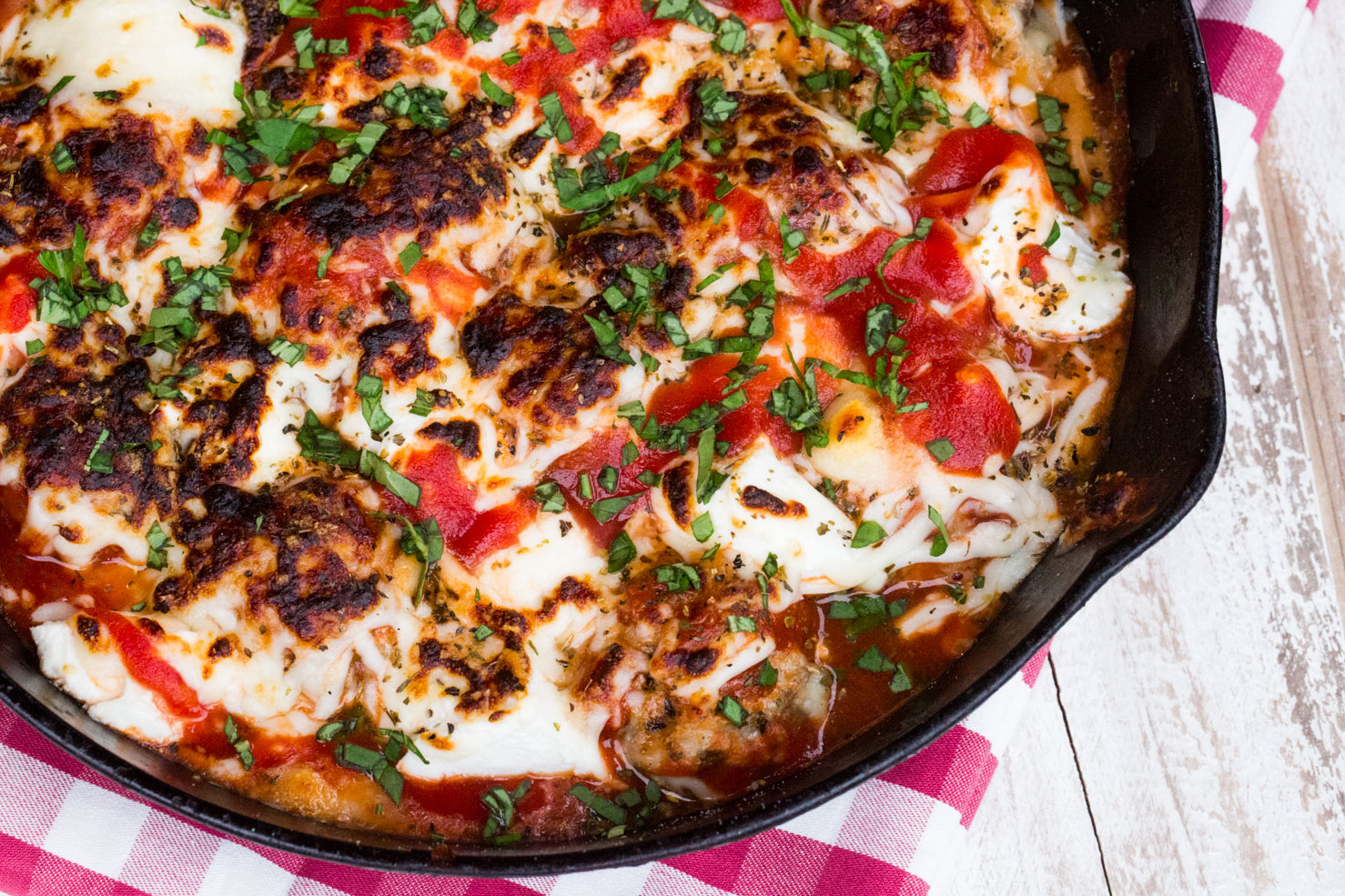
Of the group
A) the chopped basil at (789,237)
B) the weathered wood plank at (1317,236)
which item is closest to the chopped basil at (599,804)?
the chopped basil at (789,237)

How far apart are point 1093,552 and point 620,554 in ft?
3.75

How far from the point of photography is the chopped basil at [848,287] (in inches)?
108

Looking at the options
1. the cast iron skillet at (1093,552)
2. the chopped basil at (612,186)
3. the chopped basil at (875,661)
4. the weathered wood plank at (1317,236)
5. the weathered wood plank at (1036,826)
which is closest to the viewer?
the cast iron skillet at (1093,552)

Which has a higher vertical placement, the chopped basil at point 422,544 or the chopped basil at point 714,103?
the chopped basil at point 714,103

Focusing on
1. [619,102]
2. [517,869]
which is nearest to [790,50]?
[619,102]

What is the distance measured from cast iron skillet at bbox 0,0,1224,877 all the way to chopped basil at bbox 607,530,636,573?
0.63 metres

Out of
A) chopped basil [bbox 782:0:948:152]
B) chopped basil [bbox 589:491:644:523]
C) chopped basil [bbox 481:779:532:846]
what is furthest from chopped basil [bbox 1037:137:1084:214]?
chopped basil [bbox 481:779:532:846]

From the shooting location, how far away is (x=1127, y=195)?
118 inches

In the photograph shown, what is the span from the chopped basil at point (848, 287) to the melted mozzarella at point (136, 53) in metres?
1.61

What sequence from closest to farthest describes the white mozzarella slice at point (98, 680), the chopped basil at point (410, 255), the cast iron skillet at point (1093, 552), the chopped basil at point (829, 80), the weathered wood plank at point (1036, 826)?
1. the cast iron skillet at point (1093, 552)
2. the white mozzarella slice at point (98, 680)
3. the chopped basil at point (410, 255)
4. the chopped basil at point (829, 80)
5. the weathered wood plank at point (1036, 826)

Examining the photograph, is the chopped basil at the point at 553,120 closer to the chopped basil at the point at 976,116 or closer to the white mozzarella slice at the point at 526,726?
the chopped basil at the point at 976,116

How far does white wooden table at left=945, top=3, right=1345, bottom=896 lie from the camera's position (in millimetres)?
3277

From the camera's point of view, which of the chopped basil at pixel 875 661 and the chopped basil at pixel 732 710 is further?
the chopped basil at pixel 875 661

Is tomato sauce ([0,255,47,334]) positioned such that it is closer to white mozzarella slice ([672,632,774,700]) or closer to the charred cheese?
the charred cheese
